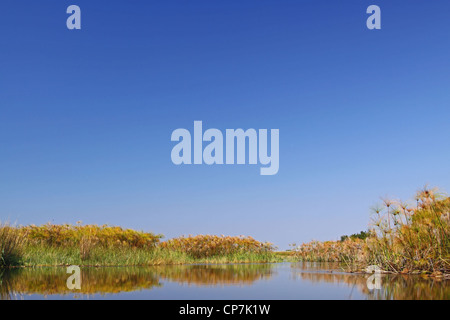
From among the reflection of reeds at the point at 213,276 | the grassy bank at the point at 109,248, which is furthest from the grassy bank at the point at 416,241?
the grassy bank at the point at 109,248

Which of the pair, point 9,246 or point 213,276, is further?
point 9,246

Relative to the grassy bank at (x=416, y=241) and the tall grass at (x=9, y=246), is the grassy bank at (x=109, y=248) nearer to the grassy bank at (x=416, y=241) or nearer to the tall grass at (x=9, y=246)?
the tall grass at (x=9, y=246)

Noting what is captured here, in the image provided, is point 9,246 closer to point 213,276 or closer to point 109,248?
point 109,248

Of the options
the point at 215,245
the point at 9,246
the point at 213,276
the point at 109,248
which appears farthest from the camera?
the point at 215,245

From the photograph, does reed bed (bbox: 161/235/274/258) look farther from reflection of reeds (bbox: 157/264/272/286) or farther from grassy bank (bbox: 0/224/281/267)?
reflection of reeds (bbox: 157/264/272/286)

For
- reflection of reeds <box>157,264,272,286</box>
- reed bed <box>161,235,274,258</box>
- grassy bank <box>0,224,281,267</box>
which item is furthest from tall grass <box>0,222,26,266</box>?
reed bed <box>161,235,274,258</box>

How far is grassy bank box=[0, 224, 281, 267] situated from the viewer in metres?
21.1

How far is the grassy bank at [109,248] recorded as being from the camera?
21.1 m

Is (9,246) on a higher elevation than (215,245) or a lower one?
higher

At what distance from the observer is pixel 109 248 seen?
2525cm

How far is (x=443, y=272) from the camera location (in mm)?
14742

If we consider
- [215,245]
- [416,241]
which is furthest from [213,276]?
[215,245]
